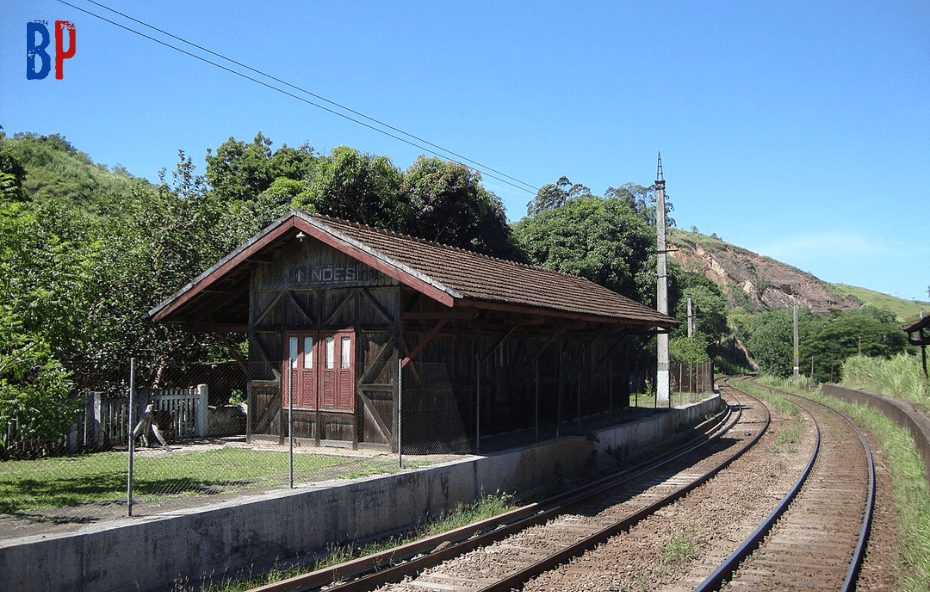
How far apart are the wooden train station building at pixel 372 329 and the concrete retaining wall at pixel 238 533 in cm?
123

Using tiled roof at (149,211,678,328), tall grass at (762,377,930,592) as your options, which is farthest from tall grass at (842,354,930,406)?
tiled roof at (149,211,678,328)

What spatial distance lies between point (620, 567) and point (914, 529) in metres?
4.99

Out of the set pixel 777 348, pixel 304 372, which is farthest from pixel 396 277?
pixel 777 348

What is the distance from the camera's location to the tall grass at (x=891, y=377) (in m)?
27.8

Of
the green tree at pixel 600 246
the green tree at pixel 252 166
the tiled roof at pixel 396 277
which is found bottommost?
the tiled roof at pixel 396 277

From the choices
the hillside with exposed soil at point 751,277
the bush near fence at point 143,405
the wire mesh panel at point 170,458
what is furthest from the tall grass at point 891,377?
the hillside with exposed soil at point 751,277

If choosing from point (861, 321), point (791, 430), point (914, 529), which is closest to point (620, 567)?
point (914, 529)

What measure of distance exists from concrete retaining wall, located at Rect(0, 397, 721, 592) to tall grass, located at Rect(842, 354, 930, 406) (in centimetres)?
2003

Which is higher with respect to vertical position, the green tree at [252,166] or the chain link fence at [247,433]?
the green tree at [252,166]

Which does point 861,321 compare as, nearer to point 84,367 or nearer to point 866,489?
point 866,489

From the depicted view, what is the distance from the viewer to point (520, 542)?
9.94 meters

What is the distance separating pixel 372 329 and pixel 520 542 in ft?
16.5

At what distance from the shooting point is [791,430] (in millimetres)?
24047

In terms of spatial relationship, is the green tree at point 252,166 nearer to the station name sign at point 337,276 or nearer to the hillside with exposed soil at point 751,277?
the station name sign at point 337,276
